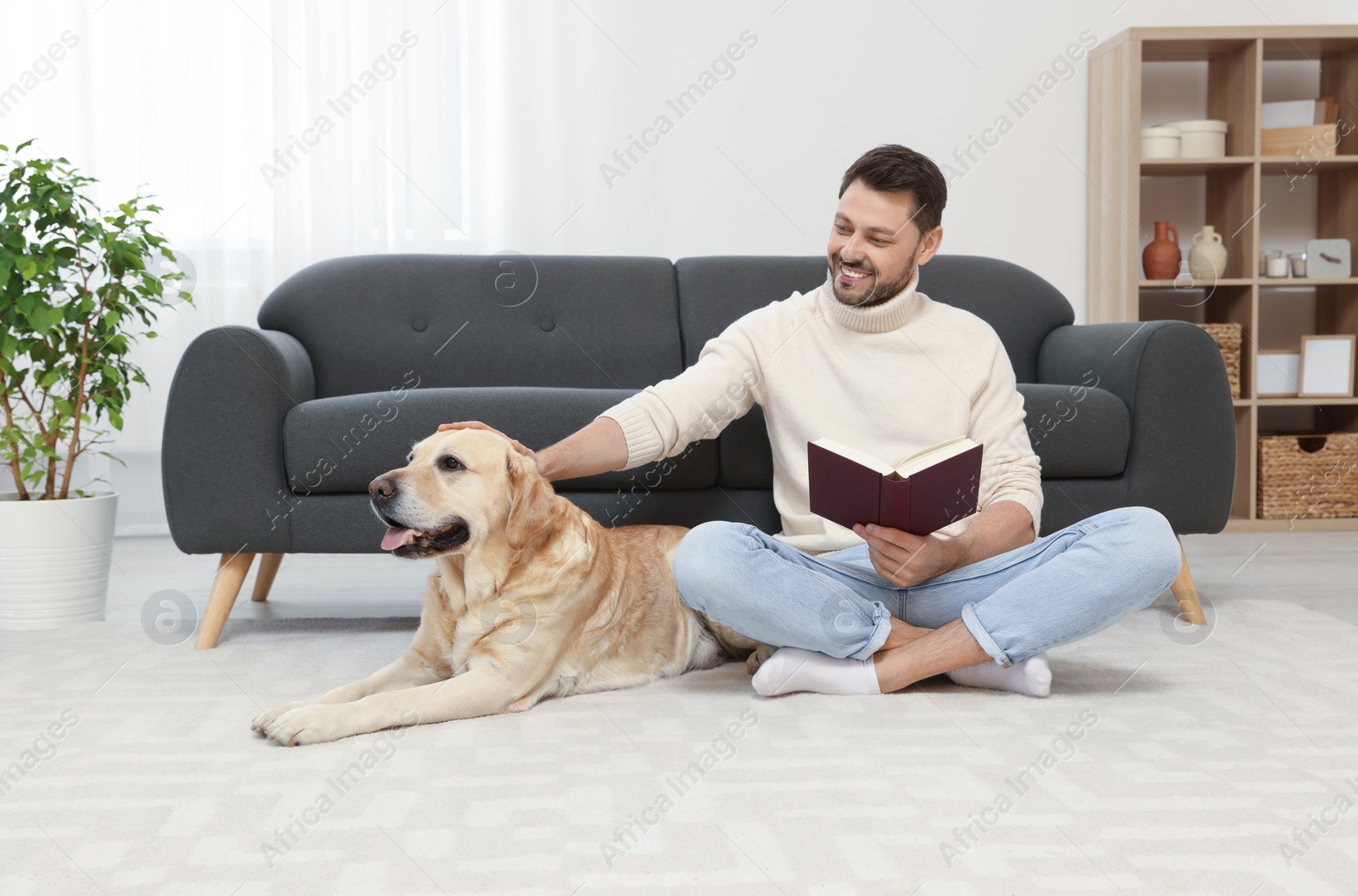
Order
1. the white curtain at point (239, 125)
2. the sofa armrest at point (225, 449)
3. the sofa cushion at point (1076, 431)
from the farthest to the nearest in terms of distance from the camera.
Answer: the white curtain at point (239, 125) → the sofa cushion at point (1076, 431) → the sofa armrest at point (225, 449)

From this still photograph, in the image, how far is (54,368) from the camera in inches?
98.7

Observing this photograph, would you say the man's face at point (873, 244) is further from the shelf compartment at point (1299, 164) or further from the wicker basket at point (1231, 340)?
the shelf compartment at point (1299, 164)

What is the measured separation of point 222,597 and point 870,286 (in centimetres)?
148

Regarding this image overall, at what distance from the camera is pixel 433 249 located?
4098mm

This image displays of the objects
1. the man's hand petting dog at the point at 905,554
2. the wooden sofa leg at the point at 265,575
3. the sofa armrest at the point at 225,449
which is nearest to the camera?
the man's hand petting dog at the point at 905,554

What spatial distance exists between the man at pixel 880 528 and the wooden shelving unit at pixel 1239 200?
99.3 inches

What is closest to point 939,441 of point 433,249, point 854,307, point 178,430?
point 854,307

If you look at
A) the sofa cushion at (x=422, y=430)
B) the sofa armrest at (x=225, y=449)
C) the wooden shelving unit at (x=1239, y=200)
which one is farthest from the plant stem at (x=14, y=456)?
the wooden shelving unit at (x=1239, y=200)

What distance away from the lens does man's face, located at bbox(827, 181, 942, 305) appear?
6.34 ft

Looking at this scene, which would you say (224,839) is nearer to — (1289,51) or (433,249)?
(433,249)

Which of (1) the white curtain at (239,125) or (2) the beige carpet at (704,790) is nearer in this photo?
(2) the beige carpet at (704,790)

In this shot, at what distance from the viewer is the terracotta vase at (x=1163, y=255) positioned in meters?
4.18

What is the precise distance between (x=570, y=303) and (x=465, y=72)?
1633mm

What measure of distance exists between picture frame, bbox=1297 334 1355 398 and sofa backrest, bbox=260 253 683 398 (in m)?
2.72
